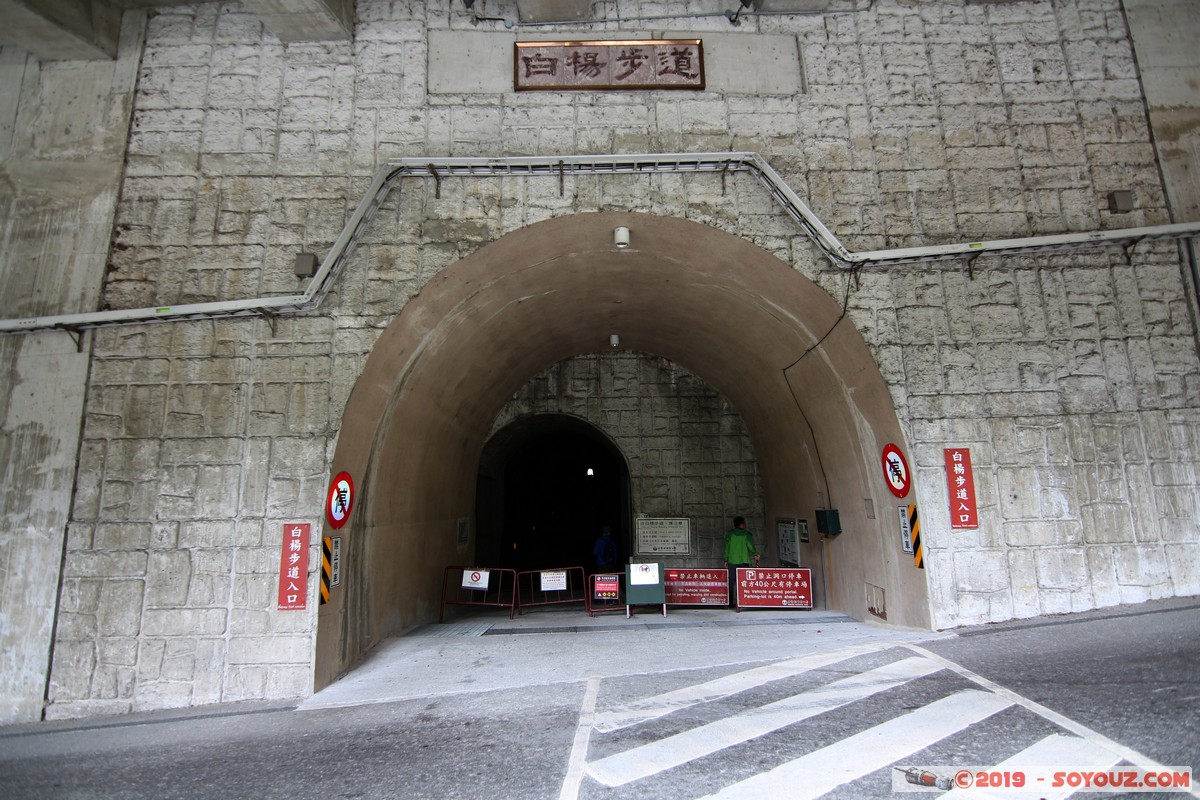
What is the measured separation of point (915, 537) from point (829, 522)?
6.31 feet

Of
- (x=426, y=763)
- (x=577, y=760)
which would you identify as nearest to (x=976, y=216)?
(x=577, y=760)

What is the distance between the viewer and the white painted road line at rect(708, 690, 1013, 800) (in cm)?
327

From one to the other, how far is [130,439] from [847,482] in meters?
7.08

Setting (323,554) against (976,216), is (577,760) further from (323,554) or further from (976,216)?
(976,216)

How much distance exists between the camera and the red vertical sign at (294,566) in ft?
17.5

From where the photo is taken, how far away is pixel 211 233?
6098 millimetres

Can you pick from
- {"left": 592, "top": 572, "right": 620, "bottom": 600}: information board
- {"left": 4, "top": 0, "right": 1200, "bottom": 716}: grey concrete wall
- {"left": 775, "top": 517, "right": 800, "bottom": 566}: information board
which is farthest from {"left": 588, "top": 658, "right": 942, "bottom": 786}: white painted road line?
{"left": 775, "top": 517, "right": 800, "bottom": 566}: information board

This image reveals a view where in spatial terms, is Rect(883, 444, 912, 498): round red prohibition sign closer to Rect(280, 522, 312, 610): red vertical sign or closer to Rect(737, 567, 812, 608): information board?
Rect(737, 567, 812, 608): information board

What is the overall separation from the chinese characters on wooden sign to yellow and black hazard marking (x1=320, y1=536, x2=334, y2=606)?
15.4 ft

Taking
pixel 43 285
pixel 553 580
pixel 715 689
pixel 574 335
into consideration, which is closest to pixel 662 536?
pixel 553 580

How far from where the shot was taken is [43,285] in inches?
234

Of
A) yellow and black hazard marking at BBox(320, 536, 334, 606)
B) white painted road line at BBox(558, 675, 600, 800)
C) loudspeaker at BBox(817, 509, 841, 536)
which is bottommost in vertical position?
white painted road line at BBox(558, 675, 600, 800)

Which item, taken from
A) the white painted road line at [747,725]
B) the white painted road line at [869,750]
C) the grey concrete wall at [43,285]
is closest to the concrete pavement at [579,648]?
the white painted road line at [747,725]

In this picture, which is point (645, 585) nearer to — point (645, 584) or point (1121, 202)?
point (645, 584)
